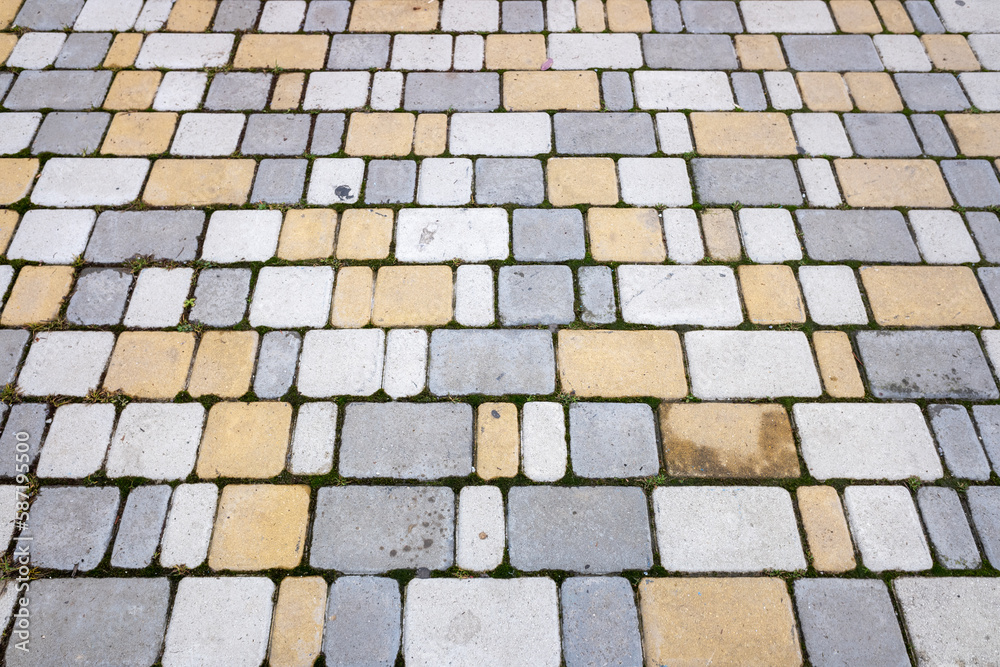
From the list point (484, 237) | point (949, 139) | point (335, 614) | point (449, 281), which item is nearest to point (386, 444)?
point (335, 614)

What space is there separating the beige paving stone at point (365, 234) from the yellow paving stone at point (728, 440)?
4.33ft

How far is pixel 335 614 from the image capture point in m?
1.91

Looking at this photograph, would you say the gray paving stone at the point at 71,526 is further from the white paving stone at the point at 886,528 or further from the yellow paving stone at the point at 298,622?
the white paving stone at the point at 886,528

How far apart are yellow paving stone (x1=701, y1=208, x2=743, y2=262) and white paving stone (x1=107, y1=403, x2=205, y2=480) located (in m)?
2.11

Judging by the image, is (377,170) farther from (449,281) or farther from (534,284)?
(534,284)

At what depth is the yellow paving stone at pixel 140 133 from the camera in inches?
113

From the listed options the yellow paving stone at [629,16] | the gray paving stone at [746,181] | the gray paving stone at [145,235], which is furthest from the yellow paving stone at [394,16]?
the gray paving stone at [746,181]

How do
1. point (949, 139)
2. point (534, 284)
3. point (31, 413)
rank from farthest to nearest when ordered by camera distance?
point (949, 139), point (534, 284), point (31, 413)

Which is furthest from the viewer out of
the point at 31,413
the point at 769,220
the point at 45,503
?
the point at 769,220

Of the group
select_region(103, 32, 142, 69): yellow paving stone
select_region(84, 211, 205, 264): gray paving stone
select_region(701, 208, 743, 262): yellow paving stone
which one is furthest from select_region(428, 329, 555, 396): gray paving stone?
select_region(103, 32, 142, 69): yellow paving stone

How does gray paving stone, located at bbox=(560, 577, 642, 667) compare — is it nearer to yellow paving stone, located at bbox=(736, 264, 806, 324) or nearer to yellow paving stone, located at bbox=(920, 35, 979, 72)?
yellow paving stone, located at bbox=(736, 264, 806, 324)

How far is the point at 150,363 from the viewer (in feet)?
7.63

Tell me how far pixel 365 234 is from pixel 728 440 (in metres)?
1.66

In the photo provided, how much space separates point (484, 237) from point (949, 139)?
229cm
